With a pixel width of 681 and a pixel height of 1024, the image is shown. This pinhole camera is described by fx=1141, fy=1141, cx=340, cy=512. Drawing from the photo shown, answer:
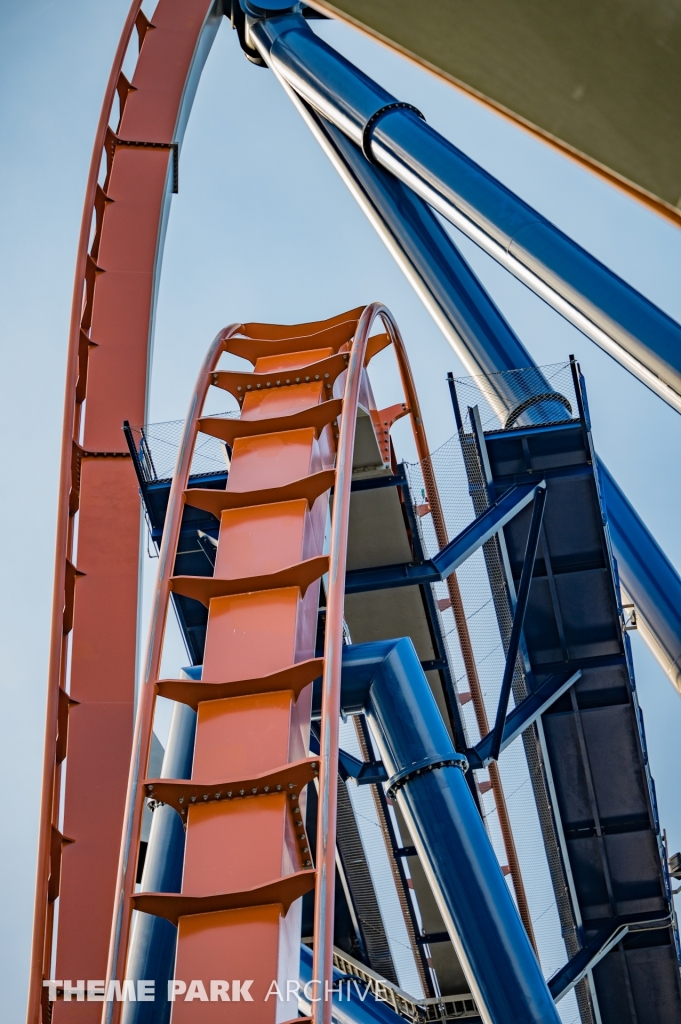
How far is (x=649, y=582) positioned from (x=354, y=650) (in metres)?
3.77

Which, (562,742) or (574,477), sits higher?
(574,477)

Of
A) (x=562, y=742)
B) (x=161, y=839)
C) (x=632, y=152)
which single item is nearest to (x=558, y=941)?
(x=562, y=742)

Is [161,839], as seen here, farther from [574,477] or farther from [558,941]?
[558,941]

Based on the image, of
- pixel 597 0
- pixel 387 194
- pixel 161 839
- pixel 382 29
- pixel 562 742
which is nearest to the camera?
pixel 597 0

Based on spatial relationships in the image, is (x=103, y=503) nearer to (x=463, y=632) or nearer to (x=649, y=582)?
(x=463, y=632)

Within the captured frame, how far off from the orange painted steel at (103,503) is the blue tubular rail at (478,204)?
185 cm

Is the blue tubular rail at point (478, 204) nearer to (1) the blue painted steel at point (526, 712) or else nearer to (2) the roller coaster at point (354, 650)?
(2) the roller coaster at point (354, 650)

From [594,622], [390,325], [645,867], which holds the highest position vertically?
[390,325]

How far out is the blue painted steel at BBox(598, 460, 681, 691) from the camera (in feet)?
35.9

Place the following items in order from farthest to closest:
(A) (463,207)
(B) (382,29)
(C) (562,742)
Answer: (C) (562,742) → (A) (463,207) → (B) (382,29)

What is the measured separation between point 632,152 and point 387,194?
467 inches

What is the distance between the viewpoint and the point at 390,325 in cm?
1185

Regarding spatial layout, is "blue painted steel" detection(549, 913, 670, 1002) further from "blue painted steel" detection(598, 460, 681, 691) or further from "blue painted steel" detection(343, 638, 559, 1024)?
"blue painted steel" detection(343, 638, 559, 1024)

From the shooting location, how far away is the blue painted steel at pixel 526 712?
10109 millimetres
